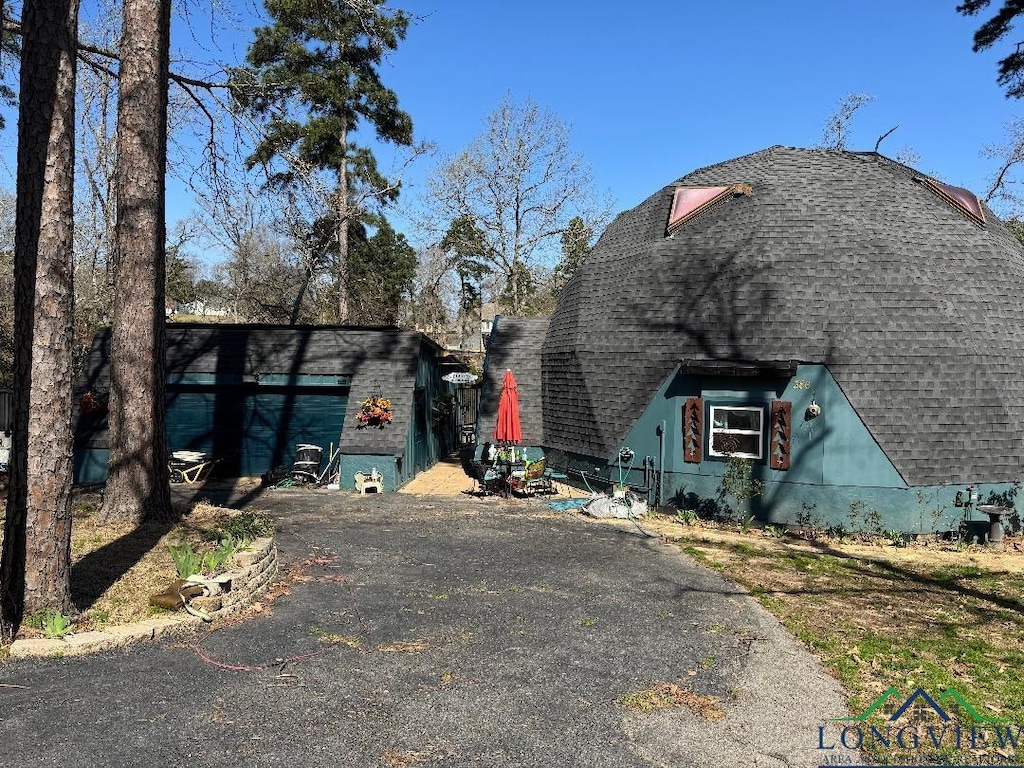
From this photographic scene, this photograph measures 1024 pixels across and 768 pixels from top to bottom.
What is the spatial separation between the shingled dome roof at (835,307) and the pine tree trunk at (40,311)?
11065 mm

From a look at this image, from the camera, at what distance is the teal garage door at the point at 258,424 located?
17234mm

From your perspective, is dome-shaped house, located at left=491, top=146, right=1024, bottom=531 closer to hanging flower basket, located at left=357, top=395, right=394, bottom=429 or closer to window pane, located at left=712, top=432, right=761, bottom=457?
window pane, located at left=712, top=432, right=761, bottom=457

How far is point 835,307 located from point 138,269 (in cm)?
1244

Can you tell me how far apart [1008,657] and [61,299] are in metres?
9.43

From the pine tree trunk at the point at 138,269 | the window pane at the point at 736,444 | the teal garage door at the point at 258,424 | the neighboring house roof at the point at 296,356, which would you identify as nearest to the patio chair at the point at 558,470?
the neighboring house roof at the point at 296,356

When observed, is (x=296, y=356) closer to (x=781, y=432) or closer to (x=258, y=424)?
(x=258, y=424)

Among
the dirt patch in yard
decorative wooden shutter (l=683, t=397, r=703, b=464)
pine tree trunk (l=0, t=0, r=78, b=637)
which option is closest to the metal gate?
decorative wooden shutter (l=683, t=397, r=703, b=464)

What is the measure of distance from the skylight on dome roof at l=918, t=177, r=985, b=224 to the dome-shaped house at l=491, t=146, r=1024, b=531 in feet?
0.19

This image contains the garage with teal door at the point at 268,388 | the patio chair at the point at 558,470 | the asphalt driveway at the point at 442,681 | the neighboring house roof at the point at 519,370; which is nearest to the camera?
the asphalt driveway at the point at 442,681

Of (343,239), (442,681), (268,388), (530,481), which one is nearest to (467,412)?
(343,239)

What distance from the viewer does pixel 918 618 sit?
25.0 ft

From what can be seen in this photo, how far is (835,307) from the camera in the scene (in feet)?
43.0

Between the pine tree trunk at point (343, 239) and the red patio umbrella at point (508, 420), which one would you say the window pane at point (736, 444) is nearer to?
the red patio umbrella at point (508, 420)

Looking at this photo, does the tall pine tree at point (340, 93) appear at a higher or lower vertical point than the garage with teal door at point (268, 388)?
higher
